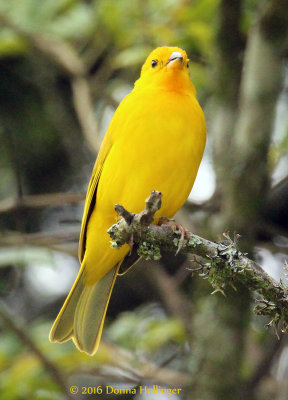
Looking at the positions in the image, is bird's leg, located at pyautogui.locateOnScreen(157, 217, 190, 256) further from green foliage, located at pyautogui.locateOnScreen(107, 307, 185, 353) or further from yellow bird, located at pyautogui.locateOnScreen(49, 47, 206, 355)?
green foliage, located at pyautogui.locateOnScreen(107, 307, 185, 353)

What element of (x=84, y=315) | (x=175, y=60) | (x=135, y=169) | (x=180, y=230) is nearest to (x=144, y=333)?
(x=84, y=315)

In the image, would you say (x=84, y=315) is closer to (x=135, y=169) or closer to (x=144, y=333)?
(x=144, y=333)

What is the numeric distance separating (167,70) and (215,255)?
167 centimetres

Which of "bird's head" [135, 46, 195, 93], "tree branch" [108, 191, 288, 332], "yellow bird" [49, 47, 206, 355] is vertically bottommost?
"tree branch" [108, 191, 288, 332]

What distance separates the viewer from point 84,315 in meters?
4.27

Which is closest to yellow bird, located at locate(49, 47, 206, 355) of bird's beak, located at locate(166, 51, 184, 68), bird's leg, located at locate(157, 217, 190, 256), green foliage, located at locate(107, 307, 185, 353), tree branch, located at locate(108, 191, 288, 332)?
bird's beak, located at locate(166, 51, 184, 68)

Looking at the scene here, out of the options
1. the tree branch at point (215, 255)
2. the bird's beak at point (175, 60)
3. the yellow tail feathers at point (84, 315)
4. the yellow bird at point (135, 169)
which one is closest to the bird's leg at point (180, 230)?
the tree branch at point (215, 255)

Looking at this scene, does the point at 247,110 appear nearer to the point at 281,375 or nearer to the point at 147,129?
the point at 147,129

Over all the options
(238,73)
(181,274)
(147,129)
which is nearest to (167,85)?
(147,129)

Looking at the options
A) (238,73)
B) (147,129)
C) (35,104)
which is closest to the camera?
(147,129)

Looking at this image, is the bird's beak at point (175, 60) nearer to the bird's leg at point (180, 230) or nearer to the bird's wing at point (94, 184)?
the bird's wing at point (94, 184)

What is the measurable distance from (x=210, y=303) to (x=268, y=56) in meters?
1.87

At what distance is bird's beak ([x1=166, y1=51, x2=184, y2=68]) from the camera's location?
429 centimetres

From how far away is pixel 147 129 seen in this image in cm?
384
